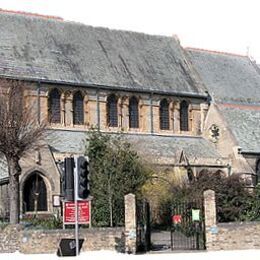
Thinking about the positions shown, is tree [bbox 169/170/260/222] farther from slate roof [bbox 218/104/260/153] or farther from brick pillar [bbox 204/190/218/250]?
slate roof [bbox 218/104/260/153]

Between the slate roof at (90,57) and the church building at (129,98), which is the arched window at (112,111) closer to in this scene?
the church building at (129,98)

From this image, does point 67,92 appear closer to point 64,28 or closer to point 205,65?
point 64,28

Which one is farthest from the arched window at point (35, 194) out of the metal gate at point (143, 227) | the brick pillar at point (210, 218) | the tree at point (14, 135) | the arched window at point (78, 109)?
the brick pillar at point (210, 218)

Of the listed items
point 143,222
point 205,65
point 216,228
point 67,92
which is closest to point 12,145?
point 143,222

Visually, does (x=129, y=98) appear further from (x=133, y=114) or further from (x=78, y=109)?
(x=78, y=109)

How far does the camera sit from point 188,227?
31750mm

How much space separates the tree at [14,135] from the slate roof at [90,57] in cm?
1083

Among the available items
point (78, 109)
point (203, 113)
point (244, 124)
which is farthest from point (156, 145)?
point (244, 124)

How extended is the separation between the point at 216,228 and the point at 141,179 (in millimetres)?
10309

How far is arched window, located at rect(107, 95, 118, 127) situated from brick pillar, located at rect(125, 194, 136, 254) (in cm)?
2220

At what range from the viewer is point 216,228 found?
98.9ft

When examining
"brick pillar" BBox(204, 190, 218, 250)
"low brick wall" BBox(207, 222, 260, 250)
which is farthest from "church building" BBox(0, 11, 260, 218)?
"low brick wall" BBox(207, 222, 260, 250)

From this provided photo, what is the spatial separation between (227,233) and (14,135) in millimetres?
10900

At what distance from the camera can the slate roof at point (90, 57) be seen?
49.7 m
